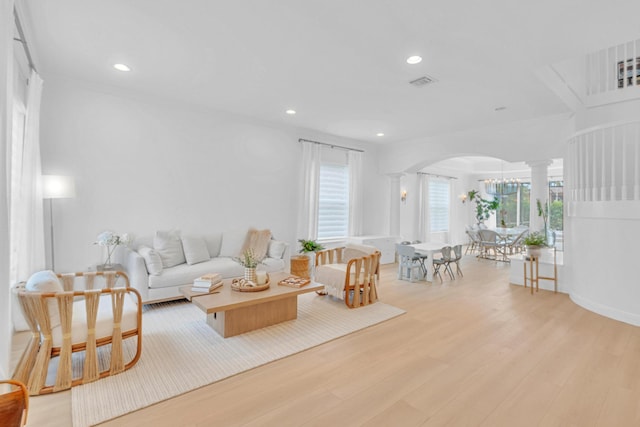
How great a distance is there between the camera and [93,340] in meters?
2.42

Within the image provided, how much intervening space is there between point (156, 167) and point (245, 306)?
2934 mm

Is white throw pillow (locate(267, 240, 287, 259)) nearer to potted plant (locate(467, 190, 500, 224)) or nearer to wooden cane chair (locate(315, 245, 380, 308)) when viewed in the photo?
wooden cane chair (locate(315, 245, 380, 308))

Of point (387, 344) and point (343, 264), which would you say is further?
point (343, 264)

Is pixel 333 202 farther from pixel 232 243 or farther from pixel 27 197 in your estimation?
pixel 27 197

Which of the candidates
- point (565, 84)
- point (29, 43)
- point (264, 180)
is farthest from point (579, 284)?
point (29, 43)

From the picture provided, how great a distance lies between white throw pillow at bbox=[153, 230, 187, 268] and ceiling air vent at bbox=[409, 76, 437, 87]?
13.1 feet

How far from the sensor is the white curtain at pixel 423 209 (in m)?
9.56

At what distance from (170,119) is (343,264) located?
361 centimetres

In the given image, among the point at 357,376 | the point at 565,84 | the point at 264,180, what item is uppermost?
the point at 565,84

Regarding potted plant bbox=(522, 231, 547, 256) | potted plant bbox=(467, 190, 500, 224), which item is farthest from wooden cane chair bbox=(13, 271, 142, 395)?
potted plant bbox=(467, 190, 500, 224)

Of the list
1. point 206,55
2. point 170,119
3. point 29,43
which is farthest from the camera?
point 170,119

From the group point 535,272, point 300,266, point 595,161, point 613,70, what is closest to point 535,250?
point 535,272

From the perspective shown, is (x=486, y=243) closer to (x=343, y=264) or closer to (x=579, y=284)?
(x=579, y=284)

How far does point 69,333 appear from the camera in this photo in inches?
91.7
